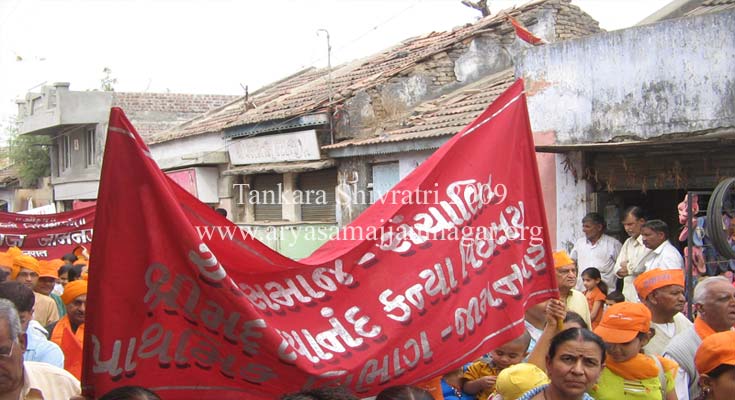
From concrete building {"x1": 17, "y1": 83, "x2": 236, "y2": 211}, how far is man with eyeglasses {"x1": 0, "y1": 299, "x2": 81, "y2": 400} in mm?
22512

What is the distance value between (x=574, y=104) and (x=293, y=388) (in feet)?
25.9

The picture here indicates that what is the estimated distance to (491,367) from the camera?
15.5ft

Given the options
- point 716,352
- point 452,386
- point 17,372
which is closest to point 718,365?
point 716,352

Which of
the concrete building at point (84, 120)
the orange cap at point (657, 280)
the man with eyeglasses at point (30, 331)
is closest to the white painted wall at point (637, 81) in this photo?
the orange cap at point (657, 280)

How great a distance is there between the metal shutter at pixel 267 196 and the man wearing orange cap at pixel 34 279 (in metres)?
9.30

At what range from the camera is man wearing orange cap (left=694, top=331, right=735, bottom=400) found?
154 inches

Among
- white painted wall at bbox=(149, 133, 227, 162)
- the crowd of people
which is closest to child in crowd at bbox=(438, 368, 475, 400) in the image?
the crowd of people

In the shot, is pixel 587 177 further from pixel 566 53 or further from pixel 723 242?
pixel 723 242

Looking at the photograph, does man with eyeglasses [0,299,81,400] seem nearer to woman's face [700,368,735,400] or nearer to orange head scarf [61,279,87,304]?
orange head scarf [61,279,87,304]

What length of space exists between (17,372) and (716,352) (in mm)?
3039

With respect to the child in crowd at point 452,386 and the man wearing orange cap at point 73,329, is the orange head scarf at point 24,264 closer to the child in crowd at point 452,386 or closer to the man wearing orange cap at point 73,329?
the man wearing orange cap at point 73,329

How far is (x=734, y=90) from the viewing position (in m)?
8.85

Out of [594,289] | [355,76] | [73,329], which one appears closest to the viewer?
[73,329]

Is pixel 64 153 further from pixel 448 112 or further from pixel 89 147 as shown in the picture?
pixel 448 112
